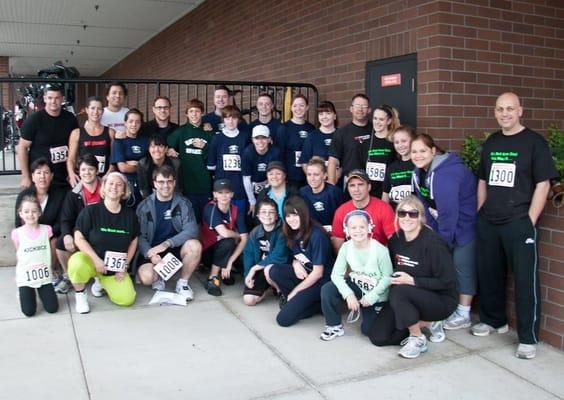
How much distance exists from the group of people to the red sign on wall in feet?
2.23

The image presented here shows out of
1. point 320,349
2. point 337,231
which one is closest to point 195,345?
point 320,349

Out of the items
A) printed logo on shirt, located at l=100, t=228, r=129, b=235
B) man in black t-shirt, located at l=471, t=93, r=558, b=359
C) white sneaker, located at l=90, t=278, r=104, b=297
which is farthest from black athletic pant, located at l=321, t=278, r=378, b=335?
white sneaker, located at l=90, t=278, r=104, b=297

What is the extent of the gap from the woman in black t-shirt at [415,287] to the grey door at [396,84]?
183 cm

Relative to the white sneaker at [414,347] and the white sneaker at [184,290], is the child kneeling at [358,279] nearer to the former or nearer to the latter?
the white sneaker at [414,347]

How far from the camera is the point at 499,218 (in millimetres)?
3791

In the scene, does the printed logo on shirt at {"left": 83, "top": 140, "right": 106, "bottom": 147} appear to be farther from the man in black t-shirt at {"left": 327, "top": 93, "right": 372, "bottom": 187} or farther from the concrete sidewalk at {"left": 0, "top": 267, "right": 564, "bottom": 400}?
the man in black t-shirt at {"left": 327, "top": 93, "right": 372, "bottom": 187}

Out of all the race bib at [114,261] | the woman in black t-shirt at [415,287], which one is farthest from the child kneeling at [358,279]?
the race bib at [114,261]

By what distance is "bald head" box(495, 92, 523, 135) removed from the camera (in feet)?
11.9

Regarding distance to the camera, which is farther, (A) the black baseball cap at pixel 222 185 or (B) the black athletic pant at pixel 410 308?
(A) the black baseball cap at pixel 222 185

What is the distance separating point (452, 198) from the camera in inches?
155

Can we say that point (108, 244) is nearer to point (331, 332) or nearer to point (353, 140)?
point (331, 332)

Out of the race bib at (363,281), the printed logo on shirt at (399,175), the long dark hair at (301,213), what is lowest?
the race bib at (363,281)

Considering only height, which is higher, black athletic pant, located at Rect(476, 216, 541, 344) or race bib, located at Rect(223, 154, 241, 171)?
race bib, located at Rect(223, 154, 241, 171)

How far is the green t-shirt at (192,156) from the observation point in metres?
5.51
